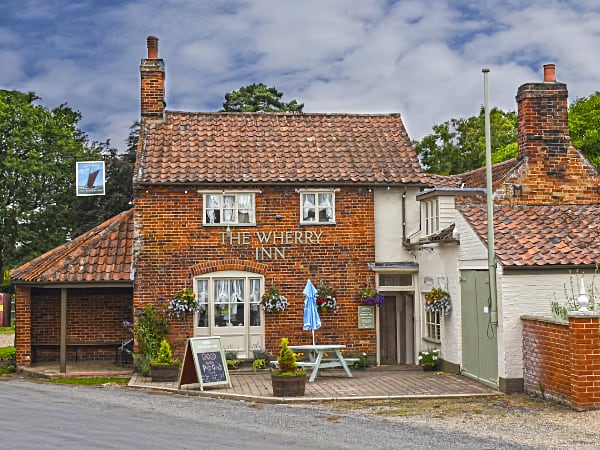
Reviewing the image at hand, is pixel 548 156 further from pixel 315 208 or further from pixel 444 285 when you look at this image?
pixel 315 208

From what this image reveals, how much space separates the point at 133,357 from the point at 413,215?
7701mm

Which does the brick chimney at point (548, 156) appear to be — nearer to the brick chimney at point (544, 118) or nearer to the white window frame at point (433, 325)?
the brick chimney at point (544, 118)

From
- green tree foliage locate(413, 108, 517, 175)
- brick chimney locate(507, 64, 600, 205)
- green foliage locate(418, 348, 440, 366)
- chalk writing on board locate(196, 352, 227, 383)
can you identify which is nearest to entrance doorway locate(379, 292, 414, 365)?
green foliage locate(418, 348, 440, 366)

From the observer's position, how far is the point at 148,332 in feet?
61.0

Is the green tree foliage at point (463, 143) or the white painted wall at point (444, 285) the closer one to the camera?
the white painted wall at point (444, 285)

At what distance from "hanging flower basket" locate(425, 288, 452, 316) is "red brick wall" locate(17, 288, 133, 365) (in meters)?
8.06

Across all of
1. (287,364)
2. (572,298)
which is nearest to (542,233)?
(572,298)

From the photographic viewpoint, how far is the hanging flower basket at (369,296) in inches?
758

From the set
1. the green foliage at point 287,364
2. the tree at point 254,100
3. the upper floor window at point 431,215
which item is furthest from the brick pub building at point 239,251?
the tree at point 254,100

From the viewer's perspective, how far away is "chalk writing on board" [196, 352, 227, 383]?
15.7 metres

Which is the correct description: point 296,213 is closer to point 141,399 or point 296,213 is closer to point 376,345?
point 376,345

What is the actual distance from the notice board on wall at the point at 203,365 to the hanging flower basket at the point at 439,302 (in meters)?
4.80

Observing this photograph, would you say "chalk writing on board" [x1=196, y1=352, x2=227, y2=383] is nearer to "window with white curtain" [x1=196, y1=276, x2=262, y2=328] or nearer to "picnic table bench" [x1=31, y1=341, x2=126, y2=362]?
"window with white curtain" [x1=196, y1=276, x2=262, y2=328]

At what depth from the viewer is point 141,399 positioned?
1455cm
